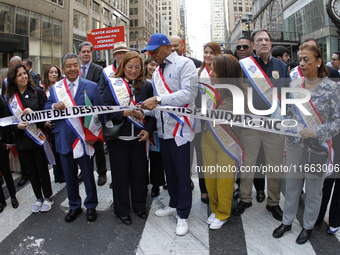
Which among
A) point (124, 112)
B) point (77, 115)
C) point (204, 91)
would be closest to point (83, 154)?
point (77, 115)

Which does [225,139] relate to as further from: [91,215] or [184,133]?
[91,215]

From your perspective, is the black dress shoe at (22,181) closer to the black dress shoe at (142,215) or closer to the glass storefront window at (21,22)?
the black dress shoe at (142,215)

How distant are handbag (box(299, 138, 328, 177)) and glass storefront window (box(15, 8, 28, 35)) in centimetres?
2305

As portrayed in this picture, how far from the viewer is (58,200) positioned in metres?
4.18

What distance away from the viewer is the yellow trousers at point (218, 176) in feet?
10.3

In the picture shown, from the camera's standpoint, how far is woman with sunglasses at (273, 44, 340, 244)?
2683 mm

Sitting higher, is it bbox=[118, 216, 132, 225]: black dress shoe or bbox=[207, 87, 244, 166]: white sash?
bbox=[207, 87, 244, 166]: white sash

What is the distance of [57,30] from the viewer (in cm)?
2586

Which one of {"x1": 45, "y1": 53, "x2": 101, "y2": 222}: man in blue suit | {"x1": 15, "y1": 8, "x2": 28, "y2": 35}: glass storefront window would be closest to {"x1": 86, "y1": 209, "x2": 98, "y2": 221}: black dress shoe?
{"x1": 45, "y1": 53, "x2": 101, "y2": 222}: man in blue suit

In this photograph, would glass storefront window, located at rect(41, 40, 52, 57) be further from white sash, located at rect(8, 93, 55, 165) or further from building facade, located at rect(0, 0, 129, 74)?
white sash, located at rect(8, 93, 55, 165)

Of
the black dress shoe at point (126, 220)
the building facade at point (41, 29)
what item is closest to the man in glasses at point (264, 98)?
the black dress shoe at point (126, 220)

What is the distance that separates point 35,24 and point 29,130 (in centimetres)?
2274

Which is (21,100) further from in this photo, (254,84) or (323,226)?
(323,226)

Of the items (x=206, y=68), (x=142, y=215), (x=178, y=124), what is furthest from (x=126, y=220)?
(x=206, y=68)
